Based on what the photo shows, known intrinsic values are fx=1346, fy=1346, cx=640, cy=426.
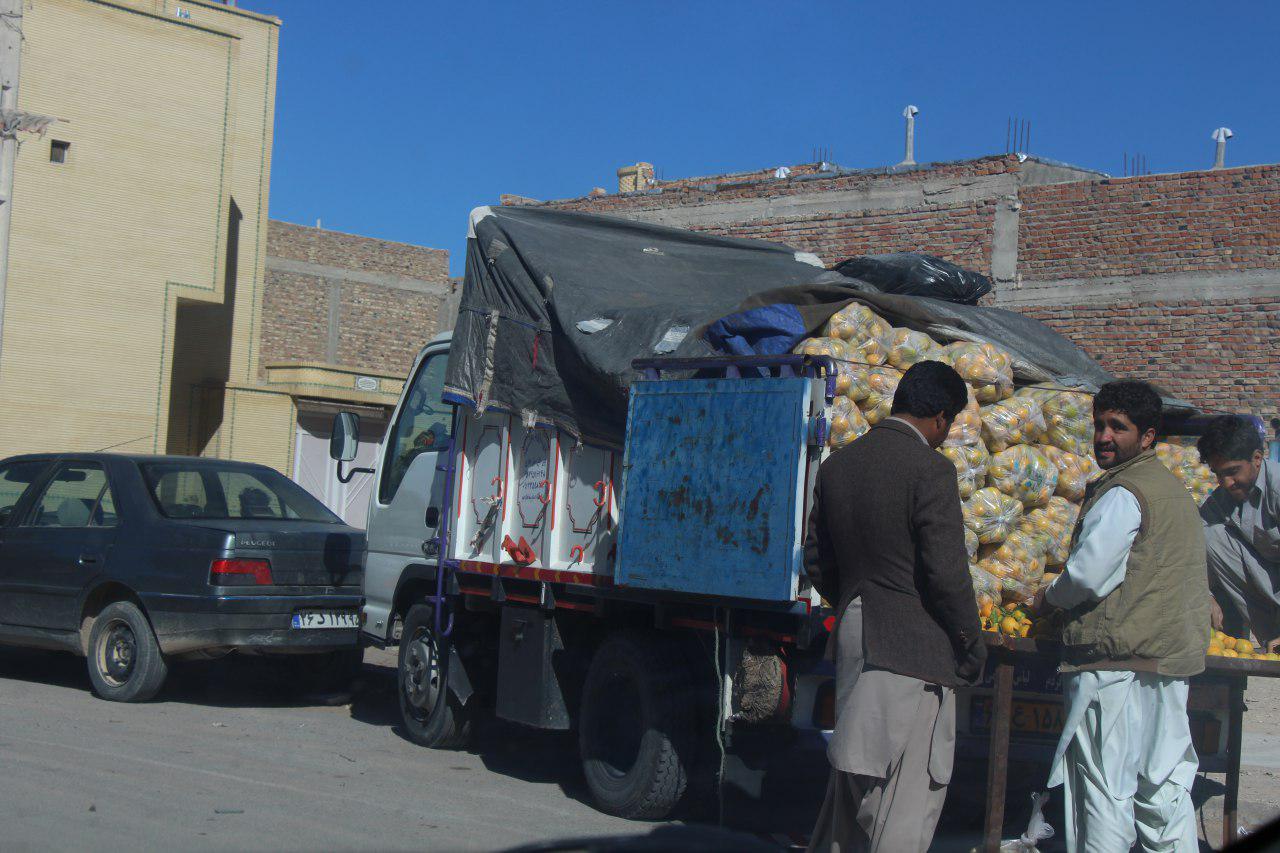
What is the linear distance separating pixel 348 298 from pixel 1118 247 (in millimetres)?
22850

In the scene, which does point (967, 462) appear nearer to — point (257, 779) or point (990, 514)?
point (990, 514)

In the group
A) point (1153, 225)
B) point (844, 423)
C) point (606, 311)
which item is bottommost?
point (844, 423)

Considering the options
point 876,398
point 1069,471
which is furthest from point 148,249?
point 1069,471

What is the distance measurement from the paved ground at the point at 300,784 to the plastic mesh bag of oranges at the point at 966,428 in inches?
57.1

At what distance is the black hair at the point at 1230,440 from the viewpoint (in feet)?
18.5

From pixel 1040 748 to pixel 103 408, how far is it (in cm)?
2070

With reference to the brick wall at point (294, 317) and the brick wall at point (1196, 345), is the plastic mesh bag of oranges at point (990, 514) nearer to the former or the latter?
the brick wall at point (1196, 345)

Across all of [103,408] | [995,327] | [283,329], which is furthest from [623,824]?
[283,329]

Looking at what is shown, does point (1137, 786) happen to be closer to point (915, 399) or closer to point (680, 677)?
point (915, 399)

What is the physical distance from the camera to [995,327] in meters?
6.74

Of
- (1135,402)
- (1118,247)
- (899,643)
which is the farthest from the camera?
(1118,247)

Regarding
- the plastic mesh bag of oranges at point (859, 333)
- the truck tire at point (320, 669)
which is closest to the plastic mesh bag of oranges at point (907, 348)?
the plastic mesh bag of oranges at point (859, 333)

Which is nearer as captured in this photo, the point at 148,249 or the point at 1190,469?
the point at 1190,469

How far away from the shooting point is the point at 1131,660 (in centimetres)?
472
